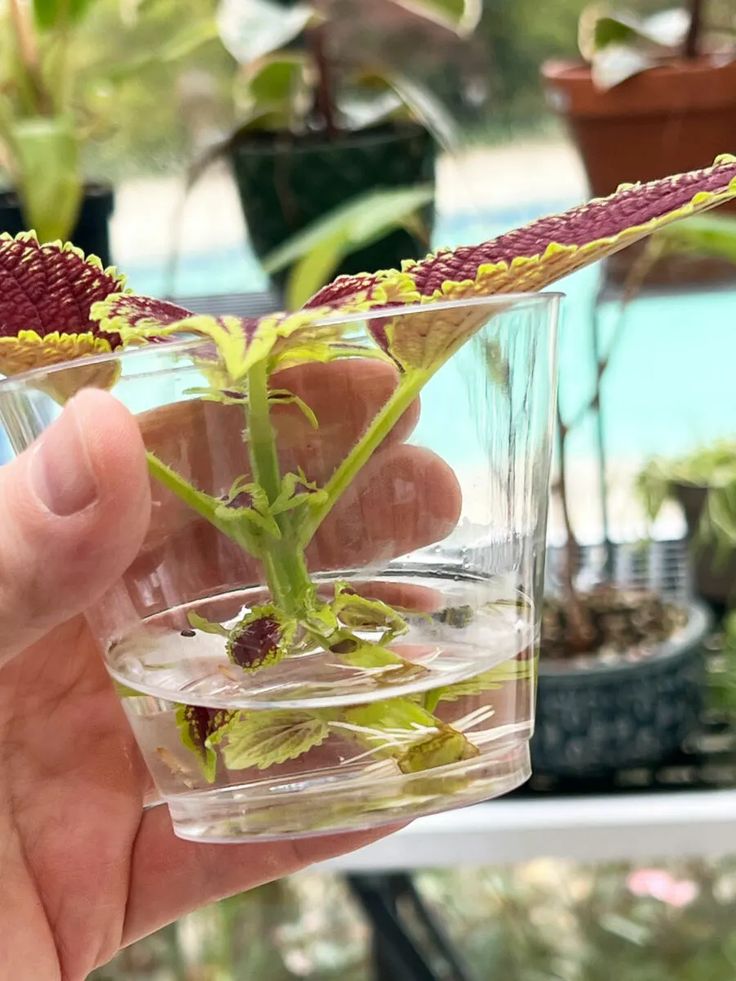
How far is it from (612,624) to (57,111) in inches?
19.4

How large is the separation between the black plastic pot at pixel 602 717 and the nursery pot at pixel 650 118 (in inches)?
11.9

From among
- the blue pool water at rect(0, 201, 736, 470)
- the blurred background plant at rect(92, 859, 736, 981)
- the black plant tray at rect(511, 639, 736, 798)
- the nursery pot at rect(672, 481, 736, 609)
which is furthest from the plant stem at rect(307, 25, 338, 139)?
the blurred background plant at rect(92, 859, 736, 981)

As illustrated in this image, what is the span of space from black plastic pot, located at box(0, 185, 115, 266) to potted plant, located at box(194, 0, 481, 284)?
0.24 ft

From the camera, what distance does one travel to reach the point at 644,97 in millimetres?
729

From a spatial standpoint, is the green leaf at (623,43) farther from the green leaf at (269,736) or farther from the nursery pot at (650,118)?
the green leaf at (269,736)

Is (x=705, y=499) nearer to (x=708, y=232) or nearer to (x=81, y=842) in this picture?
(x=708, y=232)

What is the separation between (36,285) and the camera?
30 cm

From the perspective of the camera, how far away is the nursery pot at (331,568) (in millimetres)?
292

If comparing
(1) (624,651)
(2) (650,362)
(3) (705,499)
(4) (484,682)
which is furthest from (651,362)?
(4) (484,682)

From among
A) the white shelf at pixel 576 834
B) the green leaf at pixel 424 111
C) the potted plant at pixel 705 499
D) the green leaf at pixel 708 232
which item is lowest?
the white shelf at pixel 576 834

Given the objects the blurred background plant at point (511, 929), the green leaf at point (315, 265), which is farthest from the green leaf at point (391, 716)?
the blurred background plant at point (511, 929)

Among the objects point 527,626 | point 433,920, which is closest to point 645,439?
point 433,920

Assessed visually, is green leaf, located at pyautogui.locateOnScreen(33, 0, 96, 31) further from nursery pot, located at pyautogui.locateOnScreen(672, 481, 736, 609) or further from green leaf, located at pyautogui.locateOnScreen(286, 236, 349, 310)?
nursery pot, located at pyautogui.locateOnScreen(672, 481, 736, 609)

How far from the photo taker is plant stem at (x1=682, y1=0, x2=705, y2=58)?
0.74 meters
